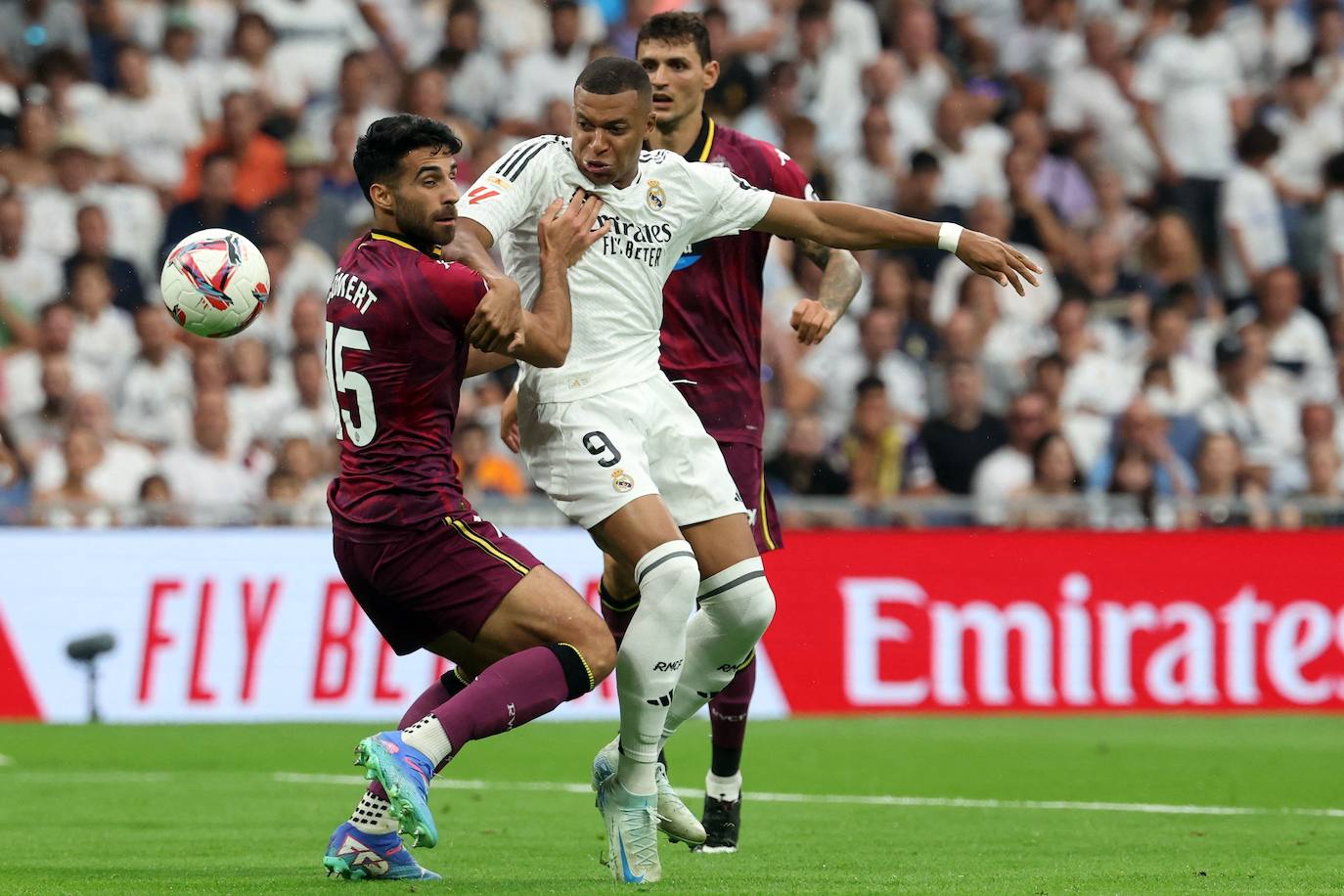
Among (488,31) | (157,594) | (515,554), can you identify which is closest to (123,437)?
(157,594)

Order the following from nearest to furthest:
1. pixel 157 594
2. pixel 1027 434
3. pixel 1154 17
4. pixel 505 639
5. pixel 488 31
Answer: pixel 505 639 < pixel 157 594 < pixel 1027 434 < pixel 488 31 < pixel 1154 17

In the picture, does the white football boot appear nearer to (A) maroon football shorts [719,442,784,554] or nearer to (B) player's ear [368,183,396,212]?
(A) maroon football shorts [719,442,784,554]

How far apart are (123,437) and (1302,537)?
8158 mm

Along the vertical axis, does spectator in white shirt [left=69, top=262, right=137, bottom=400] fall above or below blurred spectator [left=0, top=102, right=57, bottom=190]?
below

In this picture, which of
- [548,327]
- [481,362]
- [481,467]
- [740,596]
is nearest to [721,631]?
[740,596]

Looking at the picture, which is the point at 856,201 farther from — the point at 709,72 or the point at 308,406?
the point at 709,72

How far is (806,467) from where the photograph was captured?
47.9 ft

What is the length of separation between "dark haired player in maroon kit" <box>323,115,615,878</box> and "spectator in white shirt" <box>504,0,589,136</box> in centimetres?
1104

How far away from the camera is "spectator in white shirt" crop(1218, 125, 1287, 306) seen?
17.8m

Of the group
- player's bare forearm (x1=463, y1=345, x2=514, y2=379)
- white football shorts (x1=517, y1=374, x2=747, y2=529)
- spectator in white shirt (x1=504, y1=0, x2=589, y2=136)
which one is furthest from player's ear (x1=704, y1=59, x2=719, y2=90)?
spectator in white shirt (x1=504, y1=0, x2=589, y2=136)

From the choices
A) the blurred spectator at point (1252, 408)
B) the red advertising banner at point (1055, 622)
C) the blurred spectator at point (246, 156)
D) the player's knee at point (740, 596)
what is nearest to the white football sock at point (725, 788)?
the player's knee at point (740, 596)

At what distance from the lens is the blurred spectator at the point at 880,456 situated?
14.8 m

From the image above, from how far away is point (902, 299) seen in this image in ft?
53.2

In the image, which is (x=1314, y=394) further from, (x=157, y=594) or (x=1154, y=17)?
(x=157, y=594)
